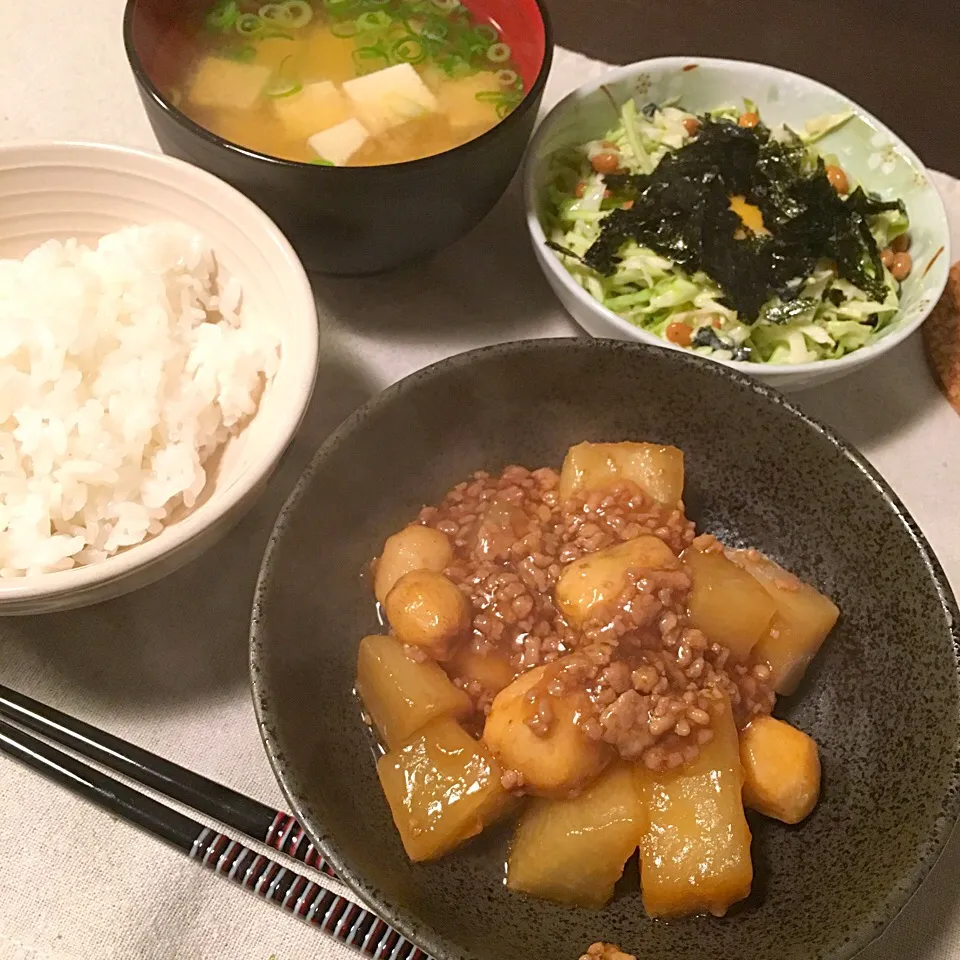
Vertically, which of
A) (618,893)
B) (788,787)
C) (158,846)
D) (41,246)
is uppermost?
(41,246)

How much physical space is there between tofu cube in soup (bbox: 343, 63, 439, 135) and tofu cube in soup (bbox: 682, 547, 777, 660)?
4.25 feet

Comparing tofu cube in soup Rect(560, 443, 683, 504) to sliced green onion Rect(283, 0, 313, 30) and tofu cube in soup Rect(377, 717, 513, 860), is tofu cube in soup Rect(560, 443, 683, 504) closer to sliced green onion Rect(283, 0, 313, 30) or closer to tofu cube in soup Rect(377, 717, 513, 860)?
tofu cube in soup Rect(377, 717, 513, 860)

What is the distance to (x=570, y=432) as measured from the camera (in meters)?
1.97

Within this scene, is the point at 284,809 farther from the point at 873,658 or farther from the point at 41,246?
the point at 41,246

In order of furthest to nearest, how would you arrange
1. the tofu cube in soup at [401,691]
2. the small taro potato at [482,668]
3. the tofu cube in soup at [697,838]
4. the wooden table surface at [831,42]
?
the wooden table surface at [831,42] < the small taro potato at [482,668] < the tofu cube in soup at [401,691] < the tofu cube in soup at [697,838]

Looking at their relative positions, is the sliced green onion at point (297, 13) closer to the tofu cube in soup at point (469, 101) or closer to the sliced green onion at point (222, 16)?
the sliced green onion at point (222, 16)

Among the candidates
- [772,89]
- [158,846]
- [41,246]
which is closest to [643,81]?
[772,89]

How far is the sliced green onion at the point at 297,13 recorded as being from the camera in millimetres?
2314

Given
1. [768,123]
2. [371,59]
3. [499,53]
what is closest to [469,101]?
[499,53]

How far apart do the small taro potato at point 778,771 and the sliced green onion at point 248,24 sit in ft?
6.35

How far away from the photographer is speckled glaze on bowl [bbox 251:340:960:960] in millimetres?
1390

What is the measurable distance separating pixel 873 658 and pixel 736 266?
100cm

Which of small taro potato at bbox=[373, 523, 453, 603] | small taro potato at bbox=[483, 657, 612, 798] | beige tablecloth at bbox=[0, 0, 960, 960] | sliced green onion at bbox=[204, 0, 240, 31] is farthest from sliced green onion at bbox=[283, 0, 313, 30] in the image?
small taro potato at bbox=[483, 657, 612, 798]

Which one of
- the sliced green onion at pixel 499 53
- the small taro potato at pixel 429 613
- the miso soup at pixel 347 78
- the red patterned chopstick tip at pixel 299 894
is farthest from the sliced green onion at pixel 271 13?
the red patterned chopstick tip at pixel 299 894
